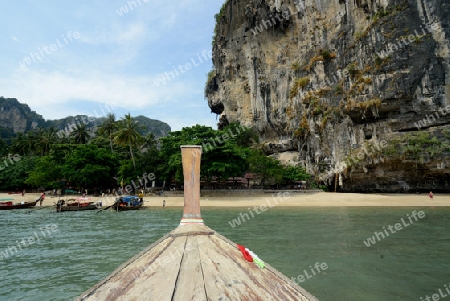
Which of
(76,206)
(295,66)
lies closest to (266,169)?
(295,66)

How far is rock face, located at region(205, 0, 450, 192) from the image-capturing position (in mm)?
29312

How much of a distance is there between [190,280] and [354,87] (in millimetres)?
35918

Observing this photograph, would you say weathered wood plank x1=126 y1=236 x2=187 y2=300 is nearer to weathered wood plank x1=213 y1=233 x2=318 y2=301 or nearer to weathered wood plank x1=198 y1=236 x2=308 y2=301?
weathered wood plank x1=198 y1=236 x2=308 y2=301

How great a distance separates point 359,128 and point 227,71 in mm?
28718

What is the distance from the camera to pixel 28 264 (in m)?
8.41

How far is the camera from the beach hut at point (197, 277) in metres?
2.23

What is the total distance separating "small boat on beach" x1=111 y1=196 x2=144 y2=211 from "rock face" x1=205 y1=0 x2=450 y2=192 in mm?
23307

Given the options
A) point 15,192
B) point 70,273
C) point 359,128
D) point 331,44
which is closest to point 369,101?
point 359,128

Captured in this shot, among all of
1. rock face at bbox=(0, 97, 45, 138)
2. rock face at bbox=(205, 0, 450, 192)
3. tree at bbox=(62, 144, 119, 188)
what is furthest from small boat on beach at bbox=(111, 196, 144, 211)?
rock face at bbox=(0, 97, 45, 138)

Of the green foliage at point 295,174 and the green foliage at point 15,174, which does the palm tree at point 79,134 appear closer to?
the green foliage at point 15,174

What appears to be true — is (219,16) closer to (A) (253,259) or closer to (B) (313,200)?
(B) (313,200)

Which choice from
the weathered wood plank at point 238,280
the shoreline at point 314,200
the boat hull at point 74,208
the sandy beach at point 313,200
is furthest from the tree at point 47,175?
the weathered wood plank at point 238,280

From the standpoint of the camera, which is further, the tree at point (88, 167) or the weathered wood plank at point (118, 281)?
the tree at point (88, 167)

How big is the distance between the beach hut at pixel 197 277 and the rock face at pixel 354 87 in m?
31.5
